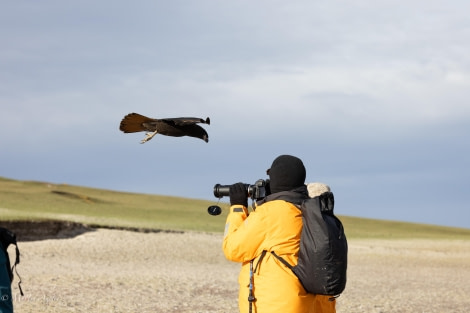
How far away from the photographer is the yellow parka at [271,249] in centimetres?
523

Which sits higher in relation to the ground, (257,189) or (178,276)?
(257,189)

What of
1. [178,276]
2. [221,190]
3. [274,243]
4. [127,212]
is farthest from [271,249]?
[127,212]

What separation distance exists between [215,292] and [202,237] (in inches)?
458

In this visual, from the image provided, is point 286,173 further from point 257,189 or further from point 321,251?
point 321,251

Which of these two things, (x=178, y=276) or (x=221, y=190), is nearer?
(x=221, y=190)

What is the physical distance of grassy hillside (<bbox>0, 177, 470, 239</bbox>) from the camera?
98.8 ft

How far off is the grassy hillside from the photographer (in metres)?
21.1

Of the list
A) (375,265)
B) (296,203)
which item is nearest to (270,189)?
(296,203)

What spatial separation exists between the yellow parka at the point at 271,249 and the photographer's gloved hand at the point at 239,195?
16 cm

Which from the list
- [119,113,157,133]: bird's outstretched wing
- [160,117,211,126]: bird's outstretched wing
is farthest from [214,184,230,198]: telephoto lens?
[119,113,157,133]: bird's outstretched wing

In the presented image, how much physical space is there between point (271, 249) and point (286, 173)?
0.55 m

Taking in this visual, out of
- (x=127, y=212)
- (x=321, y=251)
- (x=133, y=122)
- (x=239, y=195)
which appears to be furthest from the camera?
(x=127, y=212)

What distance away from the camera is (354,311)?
41.9 feet

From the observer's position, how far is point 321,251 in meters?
5.11
